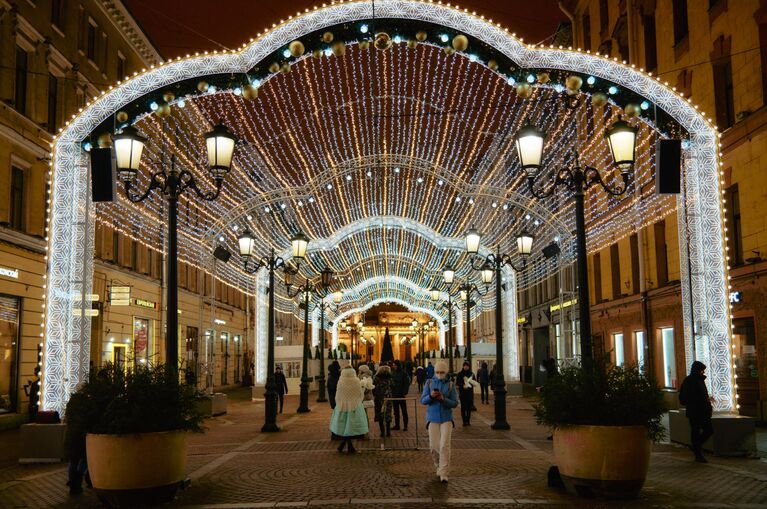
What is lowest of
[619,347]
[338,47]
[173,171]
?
[619,347]

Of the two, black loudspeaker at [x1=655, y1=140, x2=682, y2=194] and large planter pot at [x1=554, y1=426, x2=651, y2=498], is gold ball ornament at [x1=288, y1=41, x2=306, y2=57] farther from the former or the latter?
large planter pot at [x1=554, y1=426, x2=651, y2=498]

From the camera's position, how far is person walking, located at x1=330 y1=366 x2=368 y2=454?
47.3 ft

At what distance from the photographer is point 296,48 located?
1294 centimetres

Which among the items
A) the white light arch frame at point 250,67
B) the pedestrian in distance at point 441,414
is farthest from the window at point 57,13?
the pedestrian in distance at point 441,414

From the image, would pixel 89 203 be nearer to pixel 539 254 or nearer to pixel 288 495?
pixel 288 495

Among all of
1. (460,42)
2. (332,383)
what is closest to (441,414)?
(460,42)

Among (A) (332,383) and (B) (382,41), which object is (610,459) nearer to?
(B) (382,41)

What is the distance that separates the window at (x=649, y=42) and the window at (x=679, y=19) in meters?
2.62

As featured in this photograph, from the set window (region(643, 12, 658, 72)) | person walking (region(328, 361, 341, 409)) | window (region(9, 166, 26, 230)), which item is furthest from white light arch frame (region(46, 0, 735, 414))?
window (region(643, 12, 658, 72))

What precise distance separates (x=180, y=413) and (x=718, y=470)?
24.6 ft

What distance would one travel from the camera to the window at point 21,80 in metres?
22.3

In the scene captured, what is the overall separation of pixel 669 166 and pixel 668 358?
49.4 feet

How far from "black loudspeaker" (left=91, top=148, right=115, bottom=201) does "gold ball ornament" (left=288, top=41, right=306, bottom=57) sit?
10.7 ft

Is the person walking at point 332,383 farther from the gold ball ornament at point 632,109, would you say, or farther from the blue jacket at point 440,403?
the gold ball ornament at point 632,109
